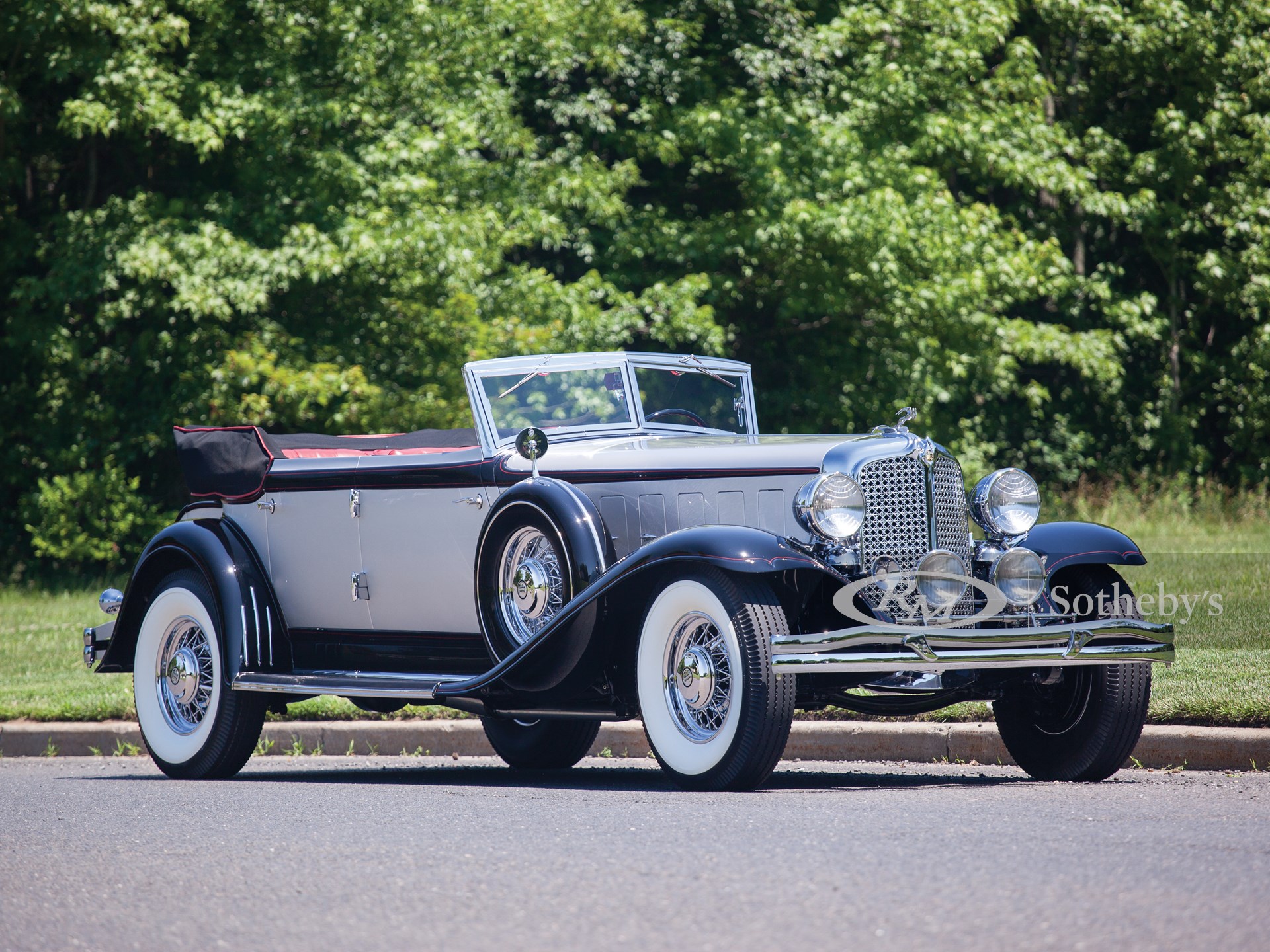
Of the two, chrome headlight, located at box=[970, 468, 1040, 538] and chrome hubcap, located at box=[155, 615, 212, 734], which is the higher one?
chrome headlight, located at box=[970, 468, 1040, 538]

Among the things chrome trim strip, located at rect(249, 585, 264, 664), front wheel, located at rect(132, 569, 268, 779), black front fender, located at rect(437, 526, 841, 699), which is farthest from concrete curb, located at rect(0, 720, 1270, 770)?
black front fender, located at rect(437, 526, 841, 699)

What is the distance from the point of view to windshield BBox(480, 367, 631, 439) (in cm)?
800

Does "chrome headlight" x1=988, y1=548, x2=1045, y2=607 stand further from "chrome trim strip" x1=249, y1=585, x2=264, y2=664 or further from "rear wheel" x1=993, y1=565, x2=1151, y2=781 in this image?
→ "chrome trim strip" x1=249, y1=585, x2=264, y2=664

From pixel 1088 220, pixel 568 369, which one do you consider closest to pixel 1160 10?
pixel 1088 220

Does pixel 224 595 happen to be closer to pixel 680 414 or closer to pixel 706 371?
pixel 680 414

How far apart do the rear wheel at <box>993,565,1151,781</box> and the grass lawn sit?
95 cm

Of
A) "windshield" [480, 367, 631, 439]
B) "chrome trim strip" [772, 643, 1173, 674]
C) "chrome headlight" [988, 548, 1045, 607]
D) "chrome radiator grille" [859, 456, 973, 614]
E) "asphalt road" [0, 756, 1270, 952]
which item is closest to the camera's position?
"asphalt road" [0, 756, 1270, 952]

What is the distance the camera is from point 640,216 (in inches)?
909

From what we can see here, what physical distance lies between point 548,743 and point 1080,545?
9.68 feet

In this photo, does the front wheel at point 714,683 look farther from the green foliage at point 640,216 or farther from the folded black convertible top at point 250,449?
the green foliage at point 640,216

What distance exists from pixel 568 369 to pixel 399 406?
12.0 meters

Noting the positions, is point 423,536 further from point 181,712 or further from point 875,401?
point 875,401

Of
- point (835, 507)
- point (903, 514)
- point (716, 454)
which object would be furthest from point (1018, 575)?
point (716, 454)

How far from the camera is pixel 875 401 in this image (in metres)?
23.1
